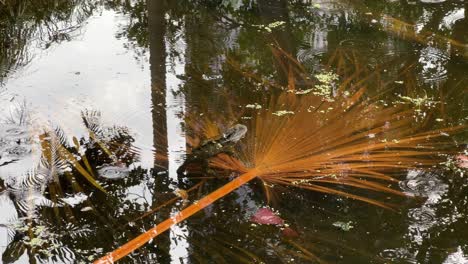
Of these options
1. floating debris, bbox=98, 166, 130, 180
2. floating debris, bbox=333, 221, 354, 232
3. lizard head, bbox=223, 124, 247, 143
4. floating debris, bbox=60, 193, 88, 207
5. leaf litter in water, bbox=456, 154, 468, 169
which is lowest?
floating debris, bbox=333, 221, 354, 232

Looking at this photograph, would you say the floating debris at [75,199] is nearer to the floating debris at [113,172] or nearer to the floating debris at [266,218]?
the floating debris at [113,172]

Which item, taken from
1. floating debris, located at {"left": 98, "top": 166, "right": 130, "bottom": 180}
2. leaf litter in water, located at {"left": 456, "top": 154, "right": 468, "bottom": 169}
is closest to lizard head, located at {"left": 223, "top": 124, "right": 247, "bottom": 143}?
floating debris, located at {"left": 98, "top": 166, "right": 130, "bottom": 180}

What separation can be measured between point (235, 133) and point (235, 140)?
39 millimetres

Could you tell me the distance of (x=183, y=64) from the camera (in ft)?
11.7

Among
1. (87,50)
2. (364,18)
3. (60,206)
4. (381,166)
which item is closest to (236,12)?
(364,18)

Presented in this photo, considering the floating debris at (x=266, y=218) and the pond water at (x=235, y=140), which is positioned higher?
the pond water at (x=235, y=140)

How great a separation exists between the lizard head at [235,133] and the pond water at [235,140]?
0.07 feet

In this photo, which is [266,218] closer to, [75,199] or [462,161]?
[75,199]

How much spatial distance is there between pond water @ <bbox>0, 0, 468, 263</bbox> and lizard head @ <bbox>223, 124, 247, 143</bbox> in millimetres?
22

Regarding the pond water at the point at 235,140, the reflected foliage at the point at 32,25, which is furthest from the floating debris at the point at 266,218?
the reflected foliage at the point at 32,25

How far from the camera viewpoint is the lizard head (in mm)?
2553

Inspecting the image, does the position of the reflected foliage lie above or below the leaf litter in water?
above

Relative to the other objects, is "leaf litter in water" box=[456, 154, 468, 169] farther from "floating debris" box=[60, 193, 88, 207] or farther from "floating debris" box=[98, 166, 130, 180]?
"floating debris" box=[60, 193, 88, 207]

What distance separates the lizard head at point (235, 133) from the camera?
8.38ft
